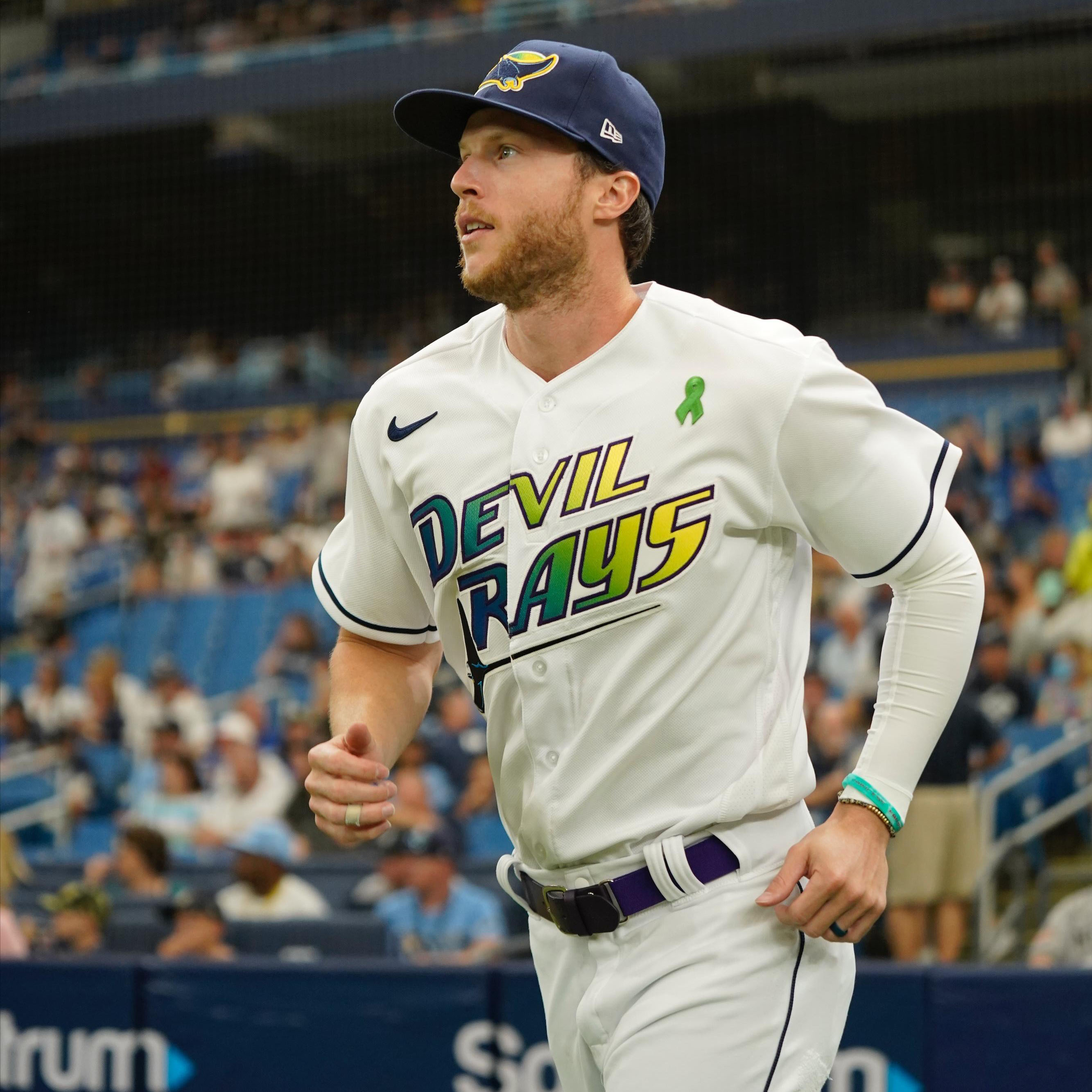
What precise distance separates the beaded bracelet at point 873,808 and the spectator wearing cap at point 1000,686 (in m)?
5.58

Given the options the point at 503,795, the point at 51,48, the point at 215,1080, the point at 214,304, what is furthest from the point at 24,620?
the point at 503,795

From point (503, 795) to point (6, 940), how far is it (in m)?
3.69

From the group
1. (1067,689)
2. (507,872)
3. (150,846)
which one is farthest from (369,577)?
(1067,689)

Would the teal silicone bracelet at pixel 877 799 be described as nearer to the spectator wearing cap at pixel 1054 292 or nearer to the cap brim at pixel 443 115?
the cap brim at pixel 443 115

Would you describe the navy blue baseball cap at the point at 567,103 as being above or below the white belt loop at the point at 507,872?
above

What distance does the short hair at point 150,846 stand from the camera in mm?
7000

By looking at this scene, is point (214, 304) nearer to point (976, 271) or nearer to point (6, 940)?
point (976, 271)

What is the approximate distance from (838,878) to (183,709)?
888 cm

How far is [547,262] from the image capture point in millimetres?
2168

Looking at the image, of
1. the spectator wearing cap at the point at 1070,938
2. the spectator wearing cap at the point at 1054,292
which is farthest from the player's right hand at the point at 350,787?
the spectator wearing cap at the point at 1054,292

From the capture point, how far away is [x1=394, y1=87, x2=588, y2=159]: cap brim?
2119mm

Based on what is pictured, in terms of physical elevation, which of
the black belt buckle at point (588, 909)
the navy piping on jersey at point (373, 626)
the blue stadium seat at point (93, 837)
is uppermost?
the navy piping on jersey at point (373, 626)

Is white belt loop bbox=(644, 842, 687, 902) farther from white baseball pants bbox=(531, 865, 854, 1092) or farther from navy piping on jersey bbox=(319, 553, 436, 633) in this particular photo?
navy piping on jersey bbox=(319, 553, 436, 633)

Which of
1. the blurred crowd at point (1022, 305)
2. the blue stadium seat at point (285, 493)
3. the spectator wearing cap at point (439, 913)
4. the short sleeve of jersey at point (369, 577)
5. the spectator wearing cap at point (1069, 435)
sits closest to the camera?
the short sleeve of jersey at point (369, 577)
